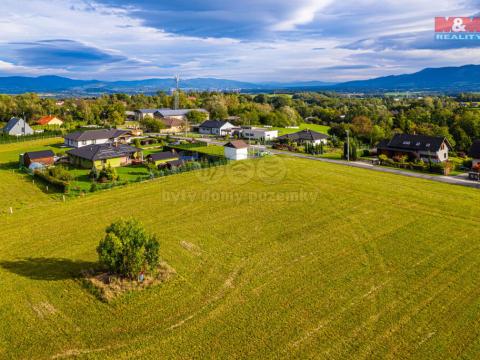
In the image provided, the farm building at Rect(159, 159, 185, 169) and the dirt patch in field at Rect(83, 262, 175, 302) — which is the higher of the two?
the farm building at Rect(159, 159, 185, 169)

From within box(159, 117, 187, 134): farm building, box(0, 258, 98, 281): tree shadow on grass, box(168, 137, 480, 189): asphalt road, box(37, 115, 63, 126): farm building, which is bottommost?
box(0, 258, 98, 281): tree shadow on grass

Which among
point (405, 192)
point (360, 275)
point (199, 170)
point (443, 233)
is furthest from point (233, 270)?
point (199, 170)

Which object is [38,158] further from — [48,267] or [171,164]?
[48,267]

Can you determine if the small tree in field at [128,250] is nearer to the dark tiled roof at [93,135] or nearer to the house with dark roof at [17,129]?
the dark tiled roof at [93,135]

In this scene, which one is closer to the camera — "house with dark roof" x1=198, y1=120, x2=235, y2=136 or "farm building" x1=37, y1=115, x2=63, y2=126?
"house with dark roof" x1=198, y1=120, x2=235, y2=136

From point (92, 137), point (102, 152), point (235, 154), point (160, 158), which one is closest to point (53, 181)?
point (102, 152)

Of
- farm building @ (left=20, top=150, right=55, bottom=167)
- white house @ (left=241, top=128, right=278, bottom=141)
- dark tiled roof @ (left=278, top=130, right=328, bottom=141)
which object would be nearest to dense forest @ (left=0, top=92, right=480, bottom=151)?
dark tiled roof @ (left=278, top=130, right=328, bottom=141)

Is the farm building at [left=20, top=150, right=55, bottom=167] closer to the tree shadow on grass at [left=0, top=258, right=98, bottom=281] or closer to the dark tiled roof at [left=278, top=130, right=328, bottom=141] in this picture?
the tree shadow on grass at [left=0, top=258, right=98, bottom=281]
